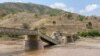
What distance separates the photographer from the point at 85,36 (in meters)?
130

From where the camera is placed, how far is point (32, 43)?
7006cm

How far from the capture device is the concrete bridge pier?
225 ft

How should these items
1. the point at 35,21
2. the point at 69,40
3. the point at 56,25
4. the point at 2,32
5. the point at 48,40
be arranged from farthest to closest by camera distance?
1. the point at 35,21
2. the point at 56,25
3. the point at 69,40
4. the point at 48,40
5. the point at 2,32

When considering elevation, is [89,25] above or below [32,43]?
above

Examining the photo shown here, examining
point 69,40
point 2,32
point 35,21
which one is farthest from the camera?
point 35,21

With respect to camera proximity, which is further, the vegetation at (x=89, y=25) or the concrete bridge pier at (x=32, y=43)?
the vegetation at (x=89, y=25)

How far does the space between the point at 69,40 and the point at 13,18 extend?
83.2 metres

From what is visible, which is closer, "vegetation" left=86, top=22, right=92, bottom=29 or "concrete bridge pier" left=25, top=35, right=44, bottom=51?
"concrete bridge pier" left=25, top=35, right=44, bottom=51

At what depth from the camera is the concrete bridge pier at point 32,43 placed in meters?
68.7

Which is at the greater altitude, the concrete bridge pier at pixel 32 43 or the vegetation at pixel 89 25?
the vegetation at pixel 89 25

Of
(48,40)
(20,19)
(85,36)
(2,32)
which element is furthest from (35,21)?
(2,32)

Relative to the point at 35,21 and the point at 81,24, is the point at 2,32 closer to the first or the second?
the point at 81,24

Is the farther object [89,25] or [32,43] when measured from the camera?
[89,25]

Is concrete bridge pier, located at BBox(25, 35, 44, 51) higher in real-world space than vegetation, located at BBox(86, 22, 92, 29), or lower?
lower
